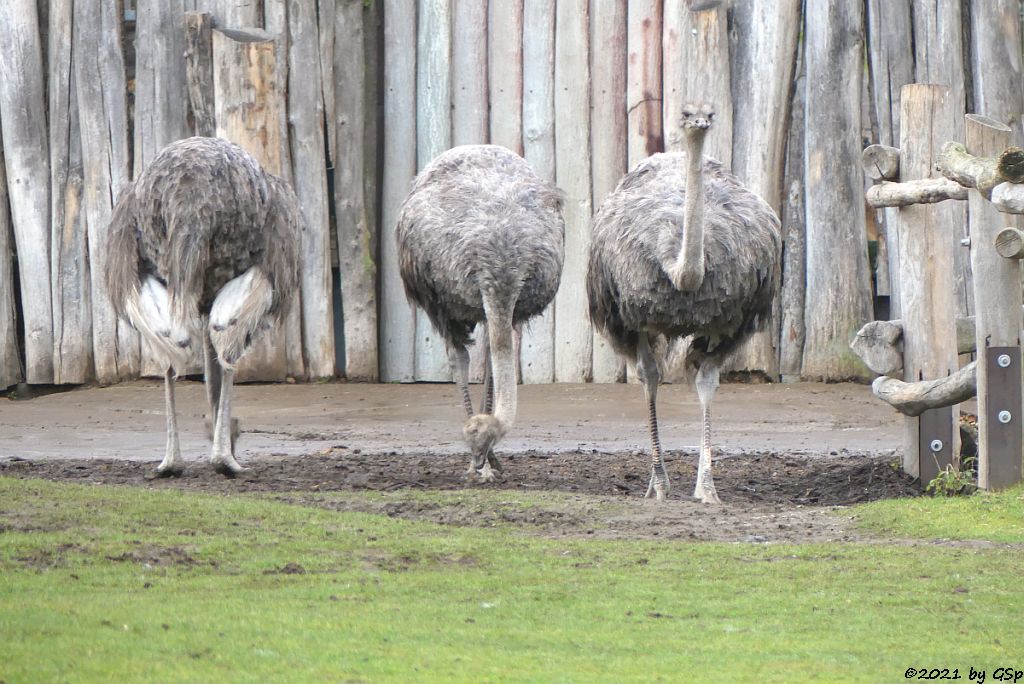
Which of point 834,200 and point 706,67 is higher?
point 706,67

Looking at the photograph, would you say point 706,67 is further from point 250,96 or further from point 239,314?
point 239,314

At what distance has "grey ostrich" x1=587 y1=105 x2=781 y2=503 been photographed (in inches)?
324

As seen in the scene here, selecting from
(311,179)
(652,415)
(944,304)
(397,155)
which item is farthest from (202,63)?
(944,304)

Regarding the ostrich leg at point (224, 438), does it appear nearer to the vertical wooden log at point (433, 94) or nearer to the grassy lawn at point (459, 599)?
the grassy lawn at point (459, 599)

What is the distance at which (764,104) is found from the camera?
11875 mm

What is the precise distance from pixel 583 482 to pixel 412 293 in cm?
166

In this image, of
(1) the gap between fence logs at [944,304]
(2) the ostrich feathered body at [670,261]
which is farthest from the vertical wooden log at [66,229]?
(1) the gap between fence logs at [944,304]

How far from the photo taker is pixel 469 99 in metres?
12.4

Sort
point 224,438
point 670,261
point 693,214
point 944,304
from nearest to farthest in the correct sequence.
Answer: point 693,214, point 670,261, point 944,304, point 224,438

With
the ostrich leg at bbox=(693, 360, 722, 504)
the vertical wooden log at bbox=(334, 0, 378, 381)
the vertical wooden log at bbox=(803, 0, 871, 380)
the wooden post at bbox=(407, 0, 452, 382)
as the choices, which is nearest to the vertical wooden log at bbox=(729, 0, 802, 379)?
the vertical wooden log at bbox=(803, 0, 871, 380)

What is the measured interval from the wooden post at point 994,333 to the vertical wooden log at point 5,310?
8135mm

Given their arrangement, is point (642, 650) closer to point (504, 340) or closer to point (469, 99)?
point (504, 340)

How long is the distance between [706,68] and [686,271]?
14.0 feet

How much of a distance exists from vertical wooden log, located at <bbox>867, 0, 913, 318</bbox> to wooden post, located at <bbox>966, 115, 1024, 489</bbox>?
3.98 m
